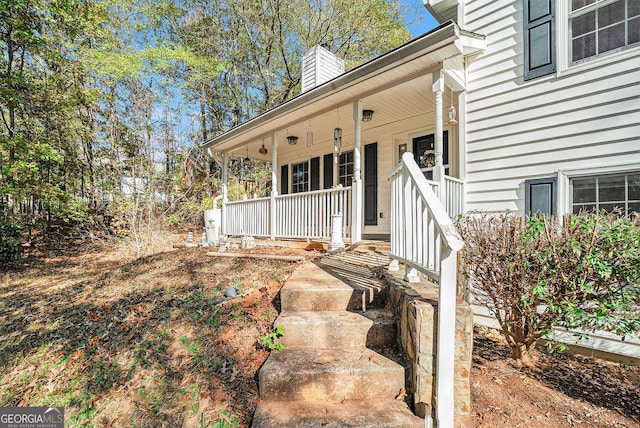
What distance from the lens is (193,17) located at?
1285cm

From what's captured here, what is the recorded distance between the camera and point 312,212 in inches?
224

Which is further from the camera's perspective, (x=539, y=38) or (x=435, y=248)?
(x=539, y=38)

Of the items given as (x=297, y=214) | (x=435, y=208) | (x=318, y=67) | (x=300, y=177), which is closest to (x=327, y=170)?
(x=300, y=177)

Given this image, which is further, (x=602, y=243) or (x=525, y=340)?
(x=525, y=340)

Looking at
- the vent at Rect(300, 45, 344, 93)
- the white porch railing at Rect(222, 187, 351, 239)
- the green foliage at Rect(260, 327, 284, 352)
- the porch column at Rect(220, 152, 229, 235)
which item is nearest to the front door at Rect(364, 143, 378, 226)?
A: the white porch railing at Rect(222, 187, 351, 239)

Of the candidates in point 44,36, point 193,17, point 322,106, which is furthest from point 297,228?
point 193,17

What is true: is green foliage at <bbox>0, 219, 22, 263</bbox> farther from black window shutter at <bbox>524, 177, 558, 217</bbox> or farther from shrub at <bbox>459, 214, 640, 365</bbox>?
black window shutter at <bbox>524, 177, 558, 217</bbox>

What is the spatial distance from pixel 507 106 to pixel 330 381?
4511 mm

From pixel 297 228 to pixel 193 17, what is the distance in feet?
40.4

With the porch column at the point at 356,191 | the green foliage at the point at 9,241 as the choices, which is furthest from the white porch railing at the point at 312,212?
the green foliage at the point at 9,241

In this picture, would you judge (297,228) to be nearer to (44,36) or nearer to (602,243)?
Answer: (602,243)

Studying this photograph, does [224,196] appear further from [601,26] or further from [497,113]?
[601,26]

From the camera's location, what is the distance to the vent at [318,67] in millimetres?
7641

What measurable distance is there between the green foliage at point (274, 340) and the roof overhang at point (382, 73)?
369cm
